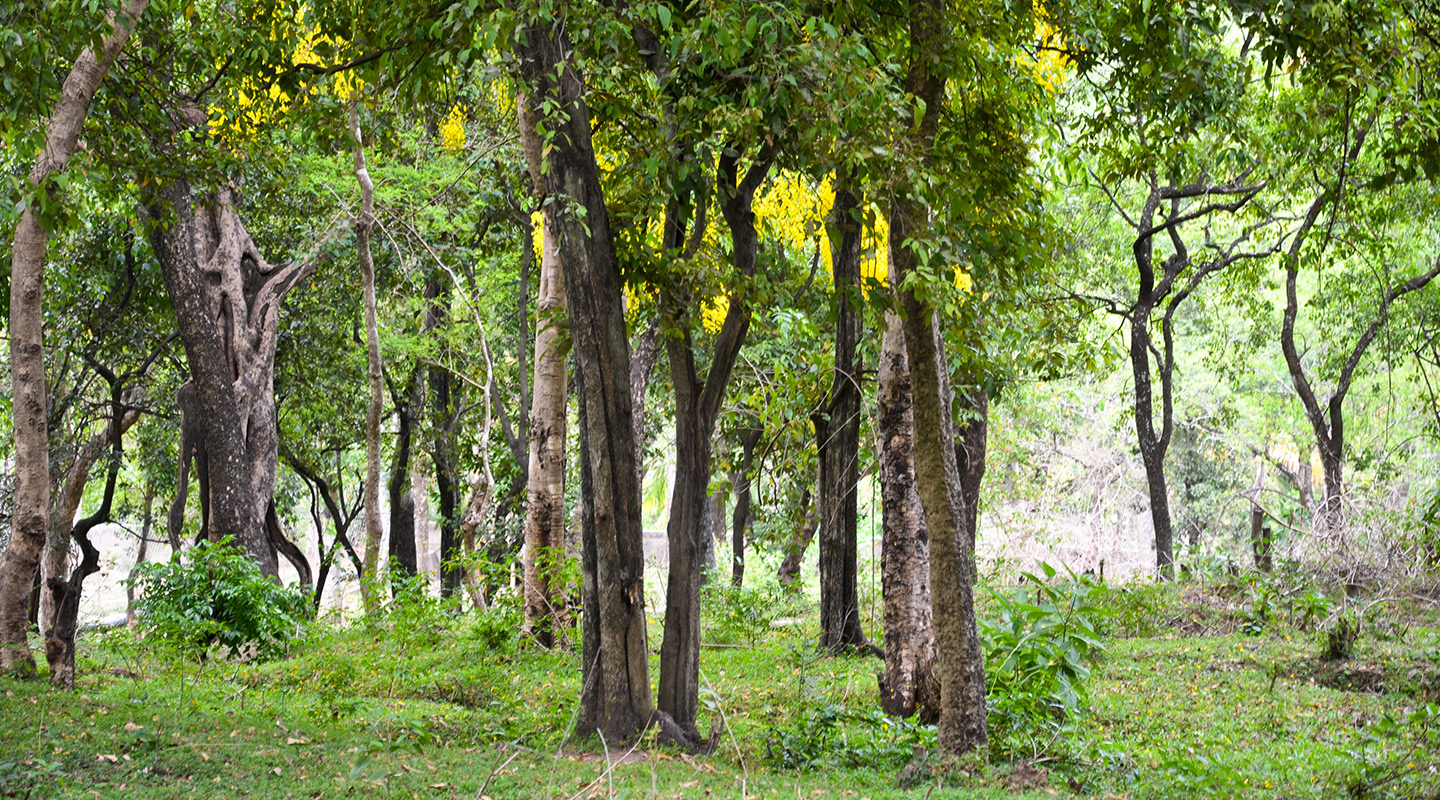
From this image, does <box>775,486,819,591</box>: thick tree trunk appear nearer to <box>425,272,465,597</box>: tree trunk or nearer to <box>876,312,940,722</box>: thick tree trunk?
<box>425,272,465,597</box>: tree trunk

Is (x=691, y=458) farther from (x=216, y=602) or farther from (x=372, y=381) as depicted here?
(x=372, y=381)

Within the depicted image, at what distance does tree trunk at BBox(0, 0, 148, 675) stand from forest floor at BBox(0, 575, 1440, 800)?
29.9 inches

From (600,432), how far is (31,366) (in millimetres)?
3734

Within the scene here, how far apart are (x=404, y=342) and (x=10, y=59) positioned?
31.0 ft

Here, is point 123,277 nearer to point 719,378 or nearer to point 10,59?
point 10,59

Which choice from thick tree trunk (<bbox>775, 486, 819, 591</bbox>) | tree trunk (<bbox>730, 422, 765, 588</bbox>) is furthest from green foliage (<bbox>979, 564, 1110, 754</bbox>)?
tree trunk (<bbox>730, 422, 765, 588</bbox>)

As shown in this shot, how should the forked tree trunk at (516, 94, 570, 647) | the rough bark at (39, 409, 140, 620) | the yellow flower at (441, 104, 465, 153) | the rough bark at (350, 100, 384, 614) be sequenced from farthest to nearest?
the rough bark at (39, 409, 140, 620) < the yellow flower at (441, 104, 465, 153) < the rough bark at (350, 100, 384, 614) < the forked tree trunk at (516, 94, 570, 647)

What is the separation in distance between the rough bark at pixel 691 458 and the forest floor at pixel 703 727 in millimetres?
343

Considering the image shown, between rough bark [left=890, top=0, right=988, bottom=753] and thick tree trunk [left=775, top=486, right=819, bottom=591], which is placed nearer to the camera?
rough bark [left=890, top=0, right=988, bottom=753]

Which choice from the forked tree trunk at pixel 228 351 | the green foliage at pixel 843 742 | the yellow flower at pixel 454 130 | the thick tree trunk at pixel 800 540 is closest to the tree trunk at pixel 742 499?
the thick tree trunk at pixel 800 540

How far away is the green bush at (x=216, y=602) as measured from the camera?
10.6 m

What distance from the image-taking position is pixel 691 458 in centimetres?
707

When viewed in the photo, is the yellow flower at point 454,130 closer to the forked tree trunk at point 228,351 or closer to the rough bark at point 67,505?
the forked tree trunk at point 228,351

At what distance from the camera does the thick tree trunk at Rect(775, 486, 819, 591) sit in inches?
656
